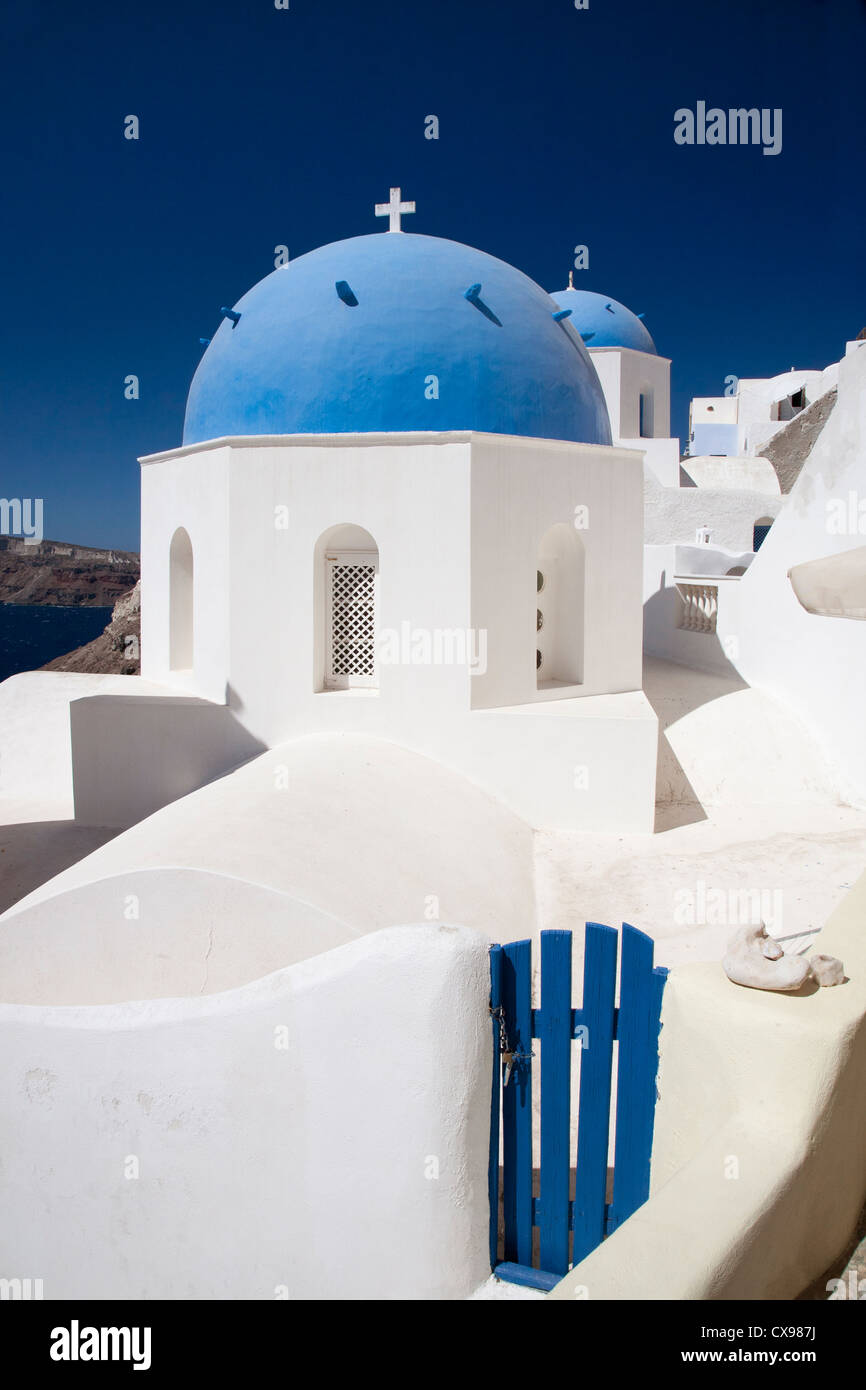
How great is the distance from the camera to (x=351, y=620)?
29.6 feet

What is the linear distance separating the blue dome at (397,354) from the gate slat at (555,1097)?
21.3 ft

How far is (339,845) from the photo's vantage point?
19.6ft

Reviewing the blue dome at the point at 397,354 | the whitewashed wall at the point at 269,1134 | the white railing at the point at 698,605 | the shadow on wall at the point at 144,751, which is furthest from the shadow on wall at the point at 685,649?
the whitewashed wall at the point at 269,1134

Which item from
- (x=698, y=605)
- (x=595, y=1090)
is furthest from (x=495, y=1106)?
(x=698, y=605)

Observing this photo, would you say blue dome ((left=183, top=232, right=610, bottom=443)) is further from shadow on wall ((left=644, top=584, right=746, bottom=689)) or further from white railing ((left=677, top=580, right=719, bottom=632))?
white railing ((left=677, top=580, right=719, bottom=632))

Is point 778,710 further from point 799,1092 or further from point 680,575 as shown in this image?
point 799,1092

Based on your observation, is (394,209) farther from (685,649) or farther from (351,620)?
(685,649)

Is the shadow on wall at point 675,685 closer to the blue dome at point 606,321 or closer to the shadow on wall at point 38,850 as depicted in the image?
the shadow on wall at point 38,850

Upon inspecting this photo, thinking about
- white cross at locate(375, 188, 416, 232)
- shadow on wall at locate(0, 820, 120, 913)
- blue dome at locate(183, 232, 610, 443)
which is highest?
white cross at locate(375, 188, 416, 232)

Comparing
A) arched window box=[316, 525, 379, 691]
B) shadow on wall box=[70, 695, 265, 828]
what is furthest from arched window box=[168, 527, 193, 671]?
arched window box=[316, 525, 379, 691]

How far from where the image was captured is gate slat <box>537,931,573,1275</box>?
3.06 meters

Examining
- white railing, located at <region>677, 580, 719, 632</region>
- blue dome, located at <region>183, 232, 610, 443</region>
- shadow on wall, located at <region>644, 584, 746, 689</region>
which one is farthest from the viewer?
white railing, located at <region>677, 580, 719, 632</region>
